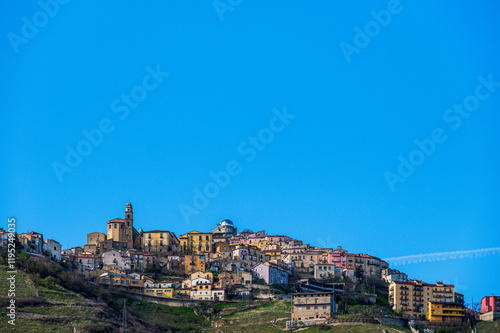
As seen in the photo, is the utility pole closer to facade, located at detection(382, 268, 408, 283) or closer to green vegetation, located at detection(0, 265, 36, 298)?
green vegetation, located at detection(0, 265, 36, 298)

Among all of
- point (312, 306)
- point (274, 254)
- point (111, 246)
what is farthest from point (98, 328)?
point (274, 254)

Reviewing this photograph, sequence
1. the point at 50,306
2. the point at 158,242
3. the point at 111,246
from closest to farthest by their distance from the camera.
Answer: the point at 50,306, the point at 111,246, the point at 158,242

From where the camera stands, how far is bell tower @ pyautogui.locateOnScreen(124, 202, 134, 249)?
112 meters

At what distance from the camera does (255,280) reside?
100188 millimetres

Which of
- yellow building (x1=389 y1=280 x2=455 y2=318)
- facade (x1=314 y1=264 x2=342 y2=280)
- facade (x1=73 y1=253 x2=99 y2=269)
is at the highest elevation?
facade (x1=73 y1=253 x2=99 y2=269)

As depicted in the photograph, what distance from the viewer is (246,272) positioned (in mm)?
100312

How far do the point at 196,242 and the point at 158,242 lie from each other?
16.7 feet

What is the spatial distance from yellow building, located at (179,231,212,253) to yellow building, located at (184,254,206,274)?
7.15m

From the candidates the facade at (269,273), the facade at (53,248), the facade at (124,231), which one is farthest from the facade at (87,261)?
the facade at (269,273)

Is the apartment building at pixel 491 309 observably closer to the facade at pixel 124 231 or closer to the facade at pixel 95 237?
the facade at pixel 124 231

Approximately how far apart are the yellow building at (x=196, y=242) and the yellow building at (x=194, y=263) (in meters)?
7.15

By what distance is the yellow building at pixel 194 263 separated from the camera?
346ft

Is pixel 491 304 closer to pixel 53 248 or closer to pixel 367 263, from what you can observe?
pixel 367 263

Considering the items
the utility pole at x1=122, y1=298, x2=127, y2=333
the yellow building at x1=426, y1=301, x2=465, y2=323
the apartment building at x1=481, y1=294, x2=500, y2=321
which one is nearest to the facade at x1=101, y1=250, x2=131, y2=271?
the utility pole at x1=122, y1=298, x2=127, y2=333
